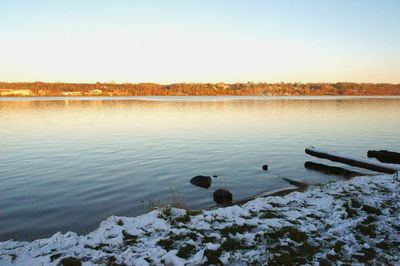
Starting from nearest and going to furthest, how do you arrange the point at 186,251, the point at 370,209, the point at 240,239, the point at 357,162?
the point at 186,251, the point at 240,239, the point at 370,209, the point at 357,162

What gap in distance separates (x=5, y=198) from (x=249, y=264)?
12485 millimetres

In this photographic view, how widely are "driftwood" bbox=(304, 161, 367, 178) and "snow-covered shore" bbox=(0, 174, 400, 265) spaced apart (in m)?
8.96

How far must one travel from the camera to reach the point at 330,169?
20.1 meters

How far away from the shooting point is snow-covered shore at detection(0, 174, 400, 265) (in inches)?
260

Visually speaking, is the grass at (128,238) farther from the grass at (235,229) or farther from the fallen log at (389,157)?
the fallen log at (389,157)

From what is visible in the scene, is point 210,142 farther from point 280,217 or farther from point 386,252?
point 386,252

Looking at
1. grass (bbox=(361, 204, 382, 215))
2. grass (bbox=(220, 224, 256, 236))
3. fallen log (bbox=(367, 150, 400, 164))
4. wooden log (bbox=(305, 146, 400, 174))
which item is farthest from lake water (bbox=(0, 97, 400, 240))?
grass (bbox=(361, 204, 382, 215))

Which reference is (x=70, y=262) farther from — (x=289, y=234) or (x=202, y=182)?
(x=202, y=182)

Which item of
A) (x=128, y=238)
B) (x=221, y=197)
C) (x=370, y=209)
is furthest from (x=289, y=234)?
(x=221, y=197)

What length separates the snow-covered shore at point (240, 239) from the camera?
6594 millimetres

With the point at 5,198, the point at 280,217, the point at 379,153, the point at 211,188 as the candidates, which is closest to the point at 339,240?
the point at 280,217

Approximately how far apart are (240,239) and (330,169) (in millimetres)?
14549

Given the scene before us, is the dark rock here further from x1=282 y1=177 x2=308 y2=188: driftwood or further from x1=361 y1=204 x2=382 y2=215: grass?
x1=282 y1=177 x2=308 y2=188: driftwood

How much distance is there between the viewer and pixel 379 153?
21938mm
